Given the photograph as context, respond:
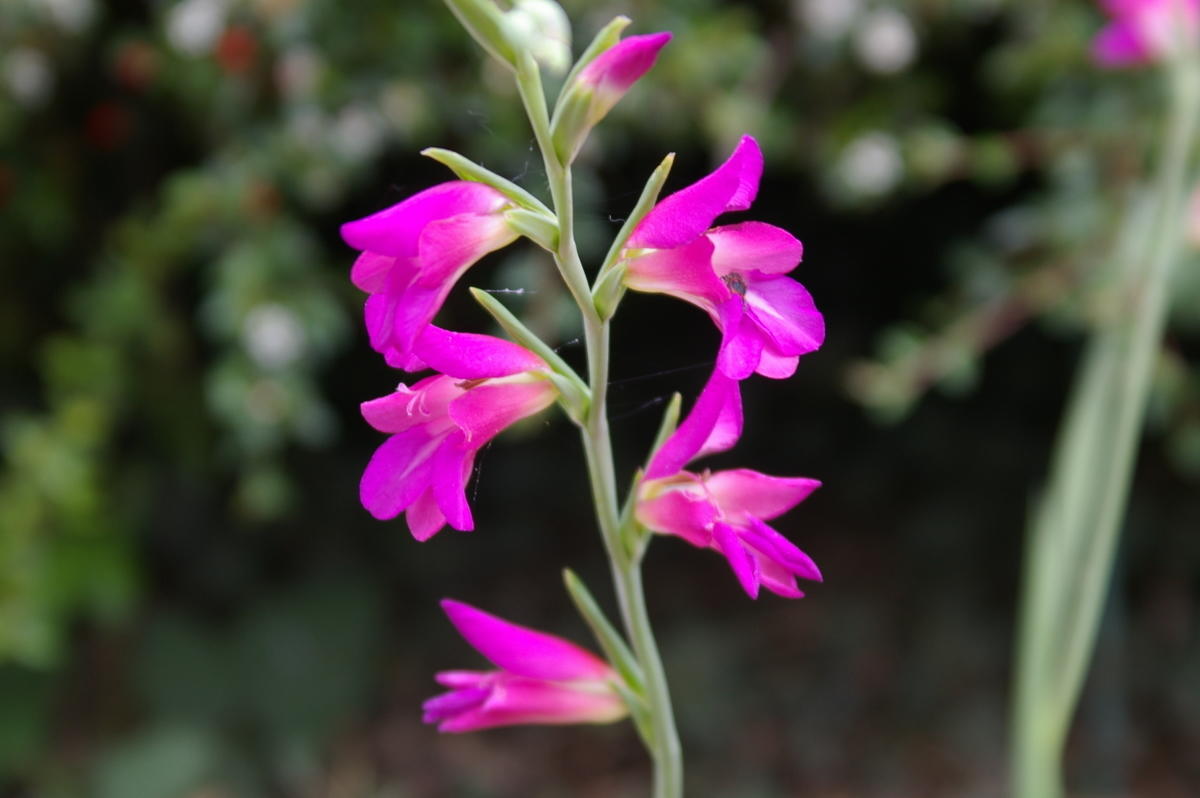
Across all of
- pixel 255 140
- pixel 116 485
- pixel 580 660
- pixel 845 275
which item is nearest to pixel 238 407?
pixel 255 140

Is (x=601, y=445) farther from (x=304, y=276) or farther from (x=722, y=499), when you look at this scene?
(x=304, y=276)

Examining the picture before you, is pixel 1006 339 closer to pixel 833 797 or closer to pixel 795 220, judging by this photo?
pixel 795 220

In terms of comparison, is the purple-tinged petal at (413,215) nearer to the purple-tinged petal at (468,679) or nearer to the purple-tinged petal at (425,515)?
the purple-tinged petal at (425,515)

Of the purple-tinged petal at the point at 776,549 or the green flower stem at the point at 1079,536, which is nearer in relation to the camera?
the purple-tinged petal at the point at 776,549

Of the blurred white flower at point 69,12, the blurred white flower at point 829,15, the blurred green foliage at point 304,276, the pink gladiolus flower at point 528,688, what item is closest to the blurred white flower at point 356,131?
the blurred green foliage at point 304,276

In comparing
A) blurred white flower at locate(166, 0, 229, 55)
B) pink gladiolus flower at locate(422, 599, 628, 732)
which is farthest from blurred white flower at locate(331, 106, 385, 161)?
pink gladiolus flower at locate(422, 599, 628, 732)

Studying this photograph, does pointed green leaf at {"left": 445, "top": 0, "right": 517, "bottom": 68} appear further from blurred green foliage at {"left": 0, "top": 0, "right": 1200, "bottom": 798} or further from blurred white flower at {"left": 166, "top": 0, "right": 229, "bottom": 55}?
blurred white flower at {"left": 166, "top": 0, "right": 229, "bottom": 55}
